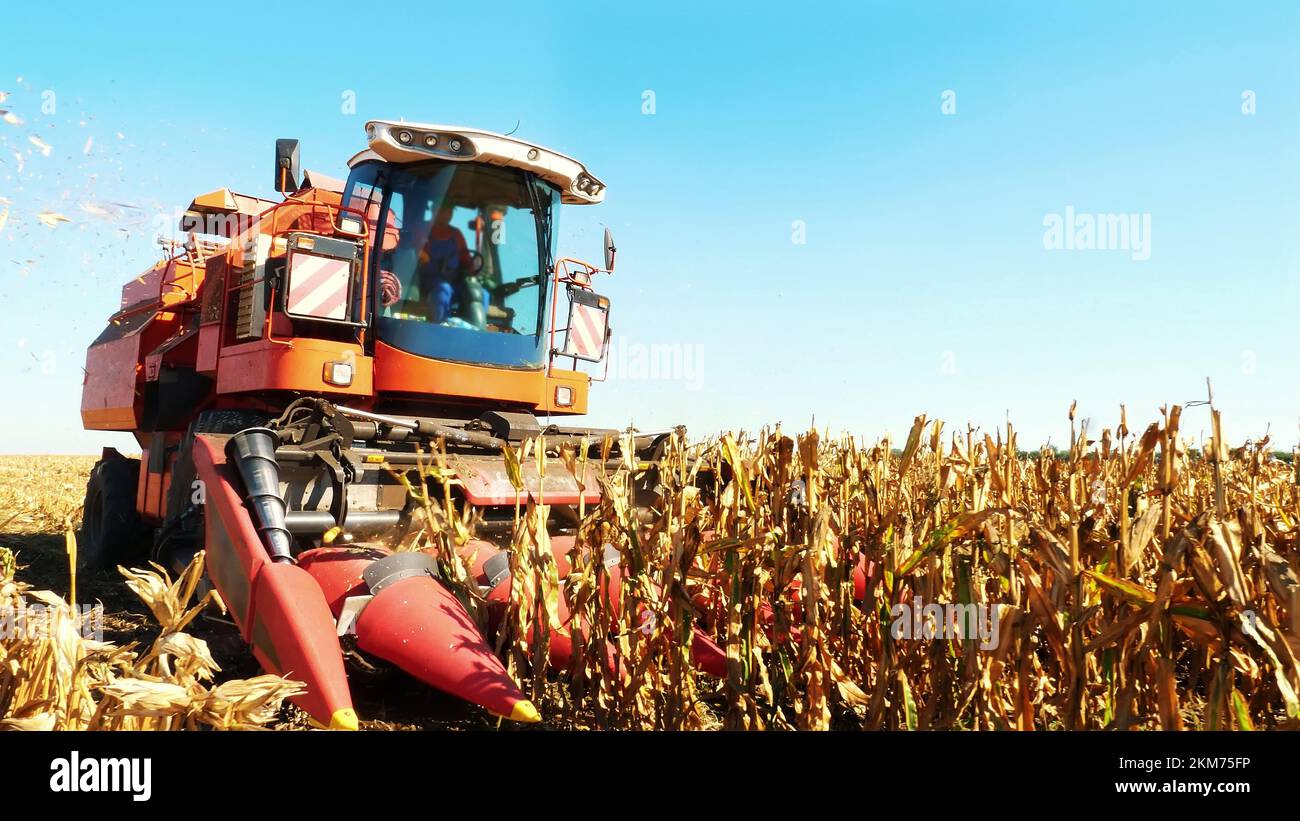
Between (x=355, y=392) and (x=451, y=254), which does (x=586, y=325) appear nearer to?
(x=451, y=254)

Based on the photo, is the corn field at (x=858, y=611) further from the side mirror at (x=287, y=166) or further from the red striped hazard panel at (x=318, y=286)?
the side mirror at (x=287, y=166)

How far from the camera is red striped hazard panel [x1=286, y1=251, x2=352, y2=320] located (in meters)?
4.48

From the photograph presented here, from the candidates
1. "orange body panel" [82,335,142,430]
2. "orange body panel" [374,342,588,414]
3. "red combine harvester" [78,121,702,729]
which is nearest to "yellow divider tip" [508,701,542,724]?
"red combine harvester" [78,121,702,729]

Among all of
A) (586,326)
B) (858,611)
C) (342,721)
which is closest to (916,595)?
(858,611)

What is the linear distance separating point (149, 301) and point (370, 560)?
4.81 m

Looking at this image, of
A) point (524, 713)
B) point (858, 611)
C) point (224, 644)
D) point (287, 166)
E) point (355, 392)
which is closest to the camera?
point (524, 713)

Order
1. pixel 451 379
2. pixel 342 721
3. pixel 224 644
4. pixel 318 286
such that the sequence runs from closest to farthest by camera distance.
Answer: pixel 342 721 < pixel 224 644 < pixel 318 286 < pixel 451 379

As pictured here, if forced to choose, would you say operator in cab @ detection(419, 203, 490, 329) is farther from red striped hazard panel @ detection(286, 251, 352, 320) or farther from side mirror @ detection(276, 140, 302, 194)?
side mirror @ detection(276, 140, 302, 194)

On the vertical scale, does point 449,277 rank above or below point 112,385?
above

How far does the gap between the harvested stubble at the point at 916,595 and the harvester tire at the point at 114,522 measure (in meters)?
4.09

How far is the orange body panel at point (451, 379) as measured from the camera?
4836 mm

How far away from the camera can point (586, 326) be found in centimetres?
583

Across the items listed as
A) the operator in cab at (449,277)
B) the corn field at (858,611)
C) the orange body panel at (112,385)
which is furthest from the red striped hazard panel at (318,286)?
the orange body panel at (112,385)

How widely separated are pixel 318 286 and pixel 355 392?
61 cm
